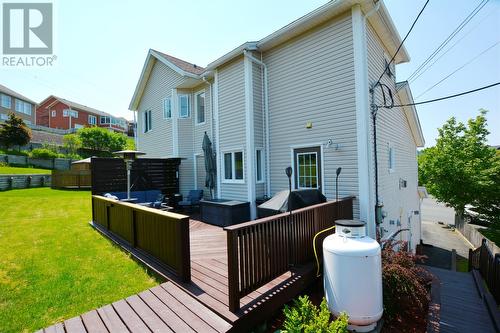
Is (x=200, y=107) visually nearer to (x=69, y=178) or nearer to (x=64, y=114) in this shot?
(x=69, y=178)

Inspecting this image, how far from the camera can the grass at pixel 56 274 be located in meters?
3.24

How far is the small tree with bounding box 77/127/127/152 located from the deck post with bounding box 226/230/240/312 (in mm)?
31251

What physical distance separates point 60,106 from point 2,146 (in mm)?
19525

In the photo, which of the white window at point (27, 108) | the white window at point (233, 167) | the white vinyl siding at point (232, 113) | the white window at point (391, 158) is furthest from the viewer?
the white window at point (27, 108)

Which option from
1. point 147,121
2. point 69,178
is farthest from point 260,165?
point 69,178

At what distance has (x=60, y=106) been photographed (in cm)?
3969

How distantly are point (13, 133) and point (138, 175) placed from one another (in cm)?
2250

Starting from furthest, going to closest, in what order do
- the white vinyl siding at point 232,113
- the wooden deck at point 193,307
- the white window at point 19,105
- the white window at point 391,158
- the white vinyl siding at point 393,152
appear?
the white window at point 19,105, the white vinyl siding at point 232,113, the white window at point 391,158, the white vinyl siding at point 393,152, the wooden deck at point 193,307

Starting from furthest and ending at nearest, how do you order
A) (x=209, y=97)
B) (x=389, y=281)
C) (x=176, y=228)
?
(x=209, y=97), (x=389, y=281), (x=176, y=228)

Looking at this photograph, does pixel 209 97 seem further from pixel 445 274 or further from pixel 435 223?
pixel 435 223

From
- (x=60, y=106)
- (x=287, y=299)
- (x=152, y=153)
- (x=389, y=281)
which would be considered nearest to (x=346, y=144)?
(x=389, y=281)

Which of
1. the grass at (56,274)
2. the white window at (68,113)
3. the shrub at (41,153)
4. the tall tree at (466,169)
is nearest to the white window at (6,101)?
the white window at (68,113)

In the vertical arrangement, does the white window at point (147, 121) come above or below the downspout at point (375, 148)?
above

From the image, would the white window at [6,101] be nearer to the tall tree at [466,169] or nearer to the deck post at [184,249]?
the deck post at [184,249]
